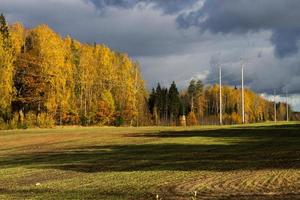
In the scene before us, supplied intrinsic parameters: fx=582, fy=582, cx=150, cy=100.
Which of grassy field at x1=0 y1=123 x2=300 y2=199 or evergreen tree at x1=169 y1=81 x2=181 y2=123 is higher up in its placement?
evergreen tree at x1=169 y1=81 x2=181 y2=123

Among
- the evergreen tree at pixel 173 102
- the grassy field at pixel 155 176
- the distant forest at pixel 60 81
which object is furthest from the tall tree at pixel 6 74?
the evergreen tree at pixel 173 102

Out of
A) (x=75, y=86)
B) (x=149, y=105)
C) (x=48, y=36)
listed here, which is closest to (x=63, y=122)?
(x=75, y=86)

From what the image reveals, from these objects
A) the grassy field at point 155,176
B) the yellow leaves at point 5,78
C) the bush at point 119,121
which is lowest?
the grassy field at point 155,176

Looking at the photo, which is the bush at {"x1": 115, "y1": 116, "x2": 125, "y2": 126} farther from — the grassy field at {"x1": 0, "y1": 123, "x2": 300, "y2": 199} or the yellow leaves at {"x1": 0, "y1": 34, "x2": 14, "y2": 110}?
the grassy field at {"x1": 0, "y1": 123, "x2": 300, "y2": 199}

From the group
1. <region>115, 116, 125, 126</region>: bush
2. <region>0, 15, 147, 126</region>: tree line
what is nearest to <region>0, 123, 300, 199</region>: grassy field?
<region>0, 15, 147, 126</region>: tree line

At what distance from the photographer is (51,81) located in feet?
308

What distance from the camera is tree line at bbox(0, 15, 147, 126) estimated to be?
300 ft

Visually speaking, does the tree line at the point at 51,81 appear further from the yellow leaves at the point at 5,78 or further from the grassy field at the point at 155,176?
the grassy field at the point at 155,176

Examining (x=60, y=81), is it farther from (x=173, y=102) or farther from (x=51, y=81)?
(x=173, y=102)

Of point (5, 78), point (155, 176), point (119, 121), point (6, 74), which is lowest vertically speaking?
point (155, 176)

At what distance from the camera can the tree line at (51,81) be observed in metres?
91.3

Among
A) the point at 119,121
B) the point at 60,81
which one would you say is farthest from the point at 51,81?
the point at 119,121

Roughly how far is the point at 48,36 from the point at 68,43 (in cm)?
2127

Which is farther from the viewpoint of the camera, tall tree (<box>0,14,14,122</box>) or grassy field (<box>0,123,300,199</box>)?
tall tree (<box>0,14,14,122</box>)
